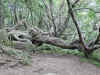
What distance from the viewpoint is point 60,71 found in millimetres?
5434

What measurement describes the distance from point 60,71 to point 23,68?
151cm

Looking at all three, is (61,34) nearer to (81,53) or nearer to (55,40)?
(55,40)

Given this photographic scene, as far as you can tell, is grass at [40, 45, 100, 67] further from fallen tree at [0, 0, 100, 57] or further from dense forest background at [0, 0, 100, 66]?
fallen tree at [0, 0, 100, 57]

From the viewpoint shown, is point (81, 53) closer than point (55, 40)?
Yes

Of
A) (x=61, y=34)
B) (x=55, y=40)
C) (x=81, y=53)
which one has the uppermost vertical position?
(x=55, y=40)

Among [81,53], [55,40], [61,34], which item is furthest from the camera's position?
[61,34]

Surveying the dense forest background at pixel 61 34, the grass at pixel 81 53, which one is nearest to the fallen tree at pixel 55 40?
the dense forest background at pixel 61 34

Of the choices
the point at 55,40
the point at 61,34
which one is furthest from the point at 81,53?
the point at 61,34

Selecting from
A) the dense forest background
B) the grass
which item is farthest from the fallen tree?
the grass

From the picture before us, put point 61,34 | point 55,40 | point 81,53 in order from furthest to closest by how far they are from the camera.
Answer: point 61,34, point 55,40, point 81,53

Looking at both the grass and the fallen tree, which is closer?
the grass

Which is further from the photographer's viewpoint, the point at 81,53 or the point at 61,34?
the point at 61,34

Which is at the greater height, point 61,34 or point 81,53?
point 61,34

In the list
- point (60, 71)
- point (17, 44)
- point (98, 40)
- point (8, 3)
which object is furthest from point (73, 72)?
point (8, 3)
